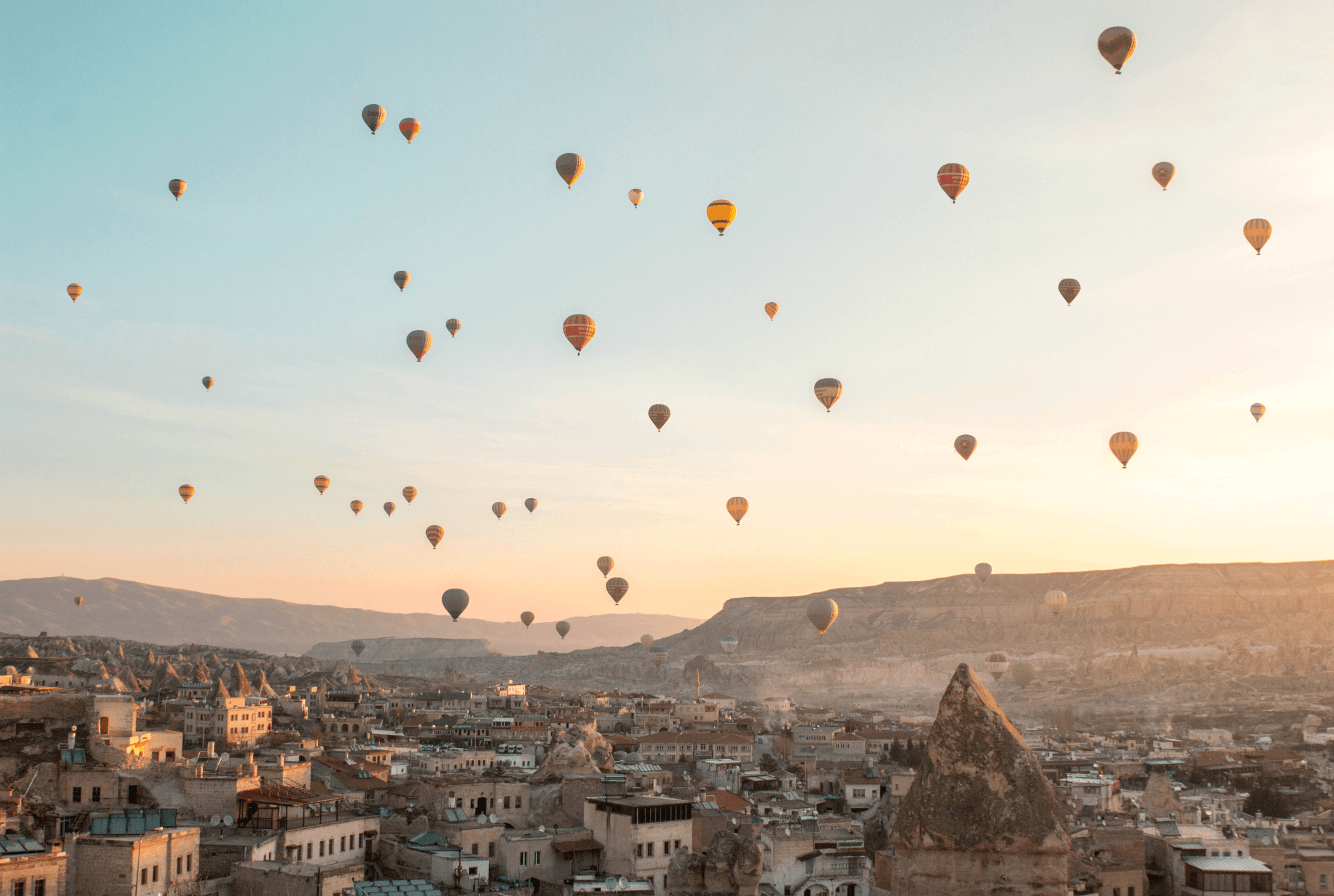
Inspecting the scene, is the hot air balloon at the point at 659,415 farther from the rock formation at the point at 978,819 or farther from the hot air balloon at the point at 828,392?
the rock formation at the point at 978,819

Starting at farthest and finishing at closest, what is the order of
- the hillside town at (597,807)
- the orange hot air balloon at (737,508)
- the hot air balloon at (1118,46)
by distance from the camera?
the orange hot air balloon at (737,508)
the hot air balloon at (1118,46)
the hillside town at (597,807)

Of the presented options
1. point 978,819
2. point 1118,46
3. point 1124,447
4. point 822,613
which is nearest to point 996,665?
point 822,613

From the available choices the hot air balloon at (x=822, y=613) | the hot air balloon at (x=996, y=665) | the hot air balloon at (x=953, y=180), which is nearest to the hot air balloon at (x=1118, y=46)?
the hot air balloon at (x=953, y=180)

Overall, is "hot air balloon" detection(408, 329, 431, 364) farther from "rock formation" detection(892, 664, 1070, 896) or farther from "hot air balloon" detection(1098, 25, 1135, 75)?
"rock formation" detection(892, 664, 1070, 896)

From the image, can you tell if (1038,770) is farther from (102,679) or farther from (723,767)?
(102,679)

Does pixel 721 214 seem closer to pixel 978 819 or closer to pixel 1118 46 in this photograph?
pixel 1118 46

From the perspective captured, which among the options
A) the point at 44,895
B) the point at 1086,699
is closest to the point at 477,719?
the point at 44,895
